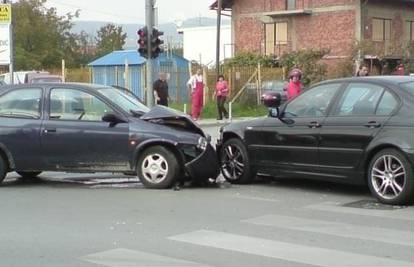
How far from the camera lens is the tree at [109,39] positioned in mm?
82812

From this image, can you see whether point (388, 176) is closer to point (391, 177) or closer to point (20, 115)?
point (391, 177)

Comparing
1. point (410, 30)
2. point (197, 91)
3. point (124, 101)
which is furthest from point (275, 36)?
point (124, 101)

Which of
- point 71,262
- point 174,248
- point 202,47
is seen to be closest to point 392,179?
point 174,248

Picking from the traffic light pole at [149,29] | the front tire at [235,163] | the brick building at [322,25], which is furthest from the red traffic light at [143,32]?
the brick building at [322,25]

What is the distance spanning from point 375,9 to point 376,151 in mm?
43407

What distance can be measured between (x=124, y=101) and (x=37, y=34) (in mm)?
51986

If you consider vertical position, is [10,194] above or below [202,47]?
below

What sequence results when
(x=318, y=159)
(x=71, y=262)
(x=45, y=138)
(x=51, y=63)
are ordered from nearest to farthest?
(x=71, y=262), (x=318, y=159), (x=45, y=138), (x=51, y=63)

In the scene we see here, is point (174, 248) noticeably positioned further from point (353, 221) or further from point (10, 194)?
point (10, 194)

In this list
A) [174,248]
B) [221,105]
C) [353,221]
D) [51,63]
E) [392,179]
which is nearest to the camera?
[174,248]

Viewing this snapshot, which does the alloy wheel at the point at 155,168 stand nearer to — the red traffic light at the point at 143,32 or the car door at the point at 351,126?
the car door at the point at 351,126

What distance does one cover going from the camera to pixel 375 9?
165ft

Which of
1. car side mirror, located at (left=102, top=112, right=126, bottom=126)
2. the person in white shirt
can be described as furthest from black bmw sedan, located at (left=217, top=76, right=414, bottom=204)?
the person in white shirt

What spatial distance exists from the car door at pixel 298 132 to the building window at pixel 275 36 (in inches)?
1679
